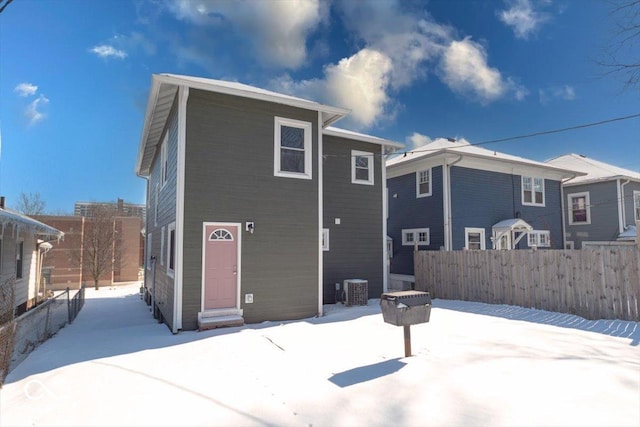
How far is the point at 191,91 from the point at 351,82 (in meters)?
7.78

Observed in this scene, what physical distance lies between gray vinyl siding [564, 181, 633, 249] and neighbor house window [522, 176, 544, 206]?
378 cm

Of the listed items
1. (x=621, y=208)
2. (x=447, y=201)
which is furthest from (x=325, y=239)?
(x=621, y=208)

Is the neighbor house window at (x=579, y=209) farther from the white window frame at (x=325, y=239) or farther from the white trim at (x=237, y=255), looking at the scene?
the white trim at (x=237, y=255)

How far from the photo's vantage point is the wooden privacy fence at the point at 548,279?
7293 mm

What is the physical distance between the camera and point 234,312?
772 cm

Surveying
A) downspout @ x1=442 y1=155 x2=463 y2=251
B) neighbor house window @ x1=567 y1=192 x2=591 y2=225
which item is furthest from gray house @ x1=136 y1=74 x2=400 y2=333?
neighbor house window @ x1=567 y1=192 x2=591 y2=225

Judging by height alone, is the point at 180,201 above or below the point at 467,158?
below

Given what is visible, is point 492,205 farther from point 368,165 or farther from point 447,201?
point 368,165

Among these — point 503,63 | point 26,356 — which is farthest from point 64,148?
point 503,63

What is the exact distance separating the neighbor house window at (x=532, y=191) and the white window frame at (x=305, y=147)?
11.8m

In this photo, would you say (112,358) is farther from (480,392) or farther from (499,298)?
(499,298)

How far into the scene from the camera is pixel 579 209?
1834 cm

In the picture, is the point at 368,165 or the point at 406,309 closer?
the point at 406,309

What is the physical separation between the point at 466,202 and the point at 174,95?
11380 millimetres
